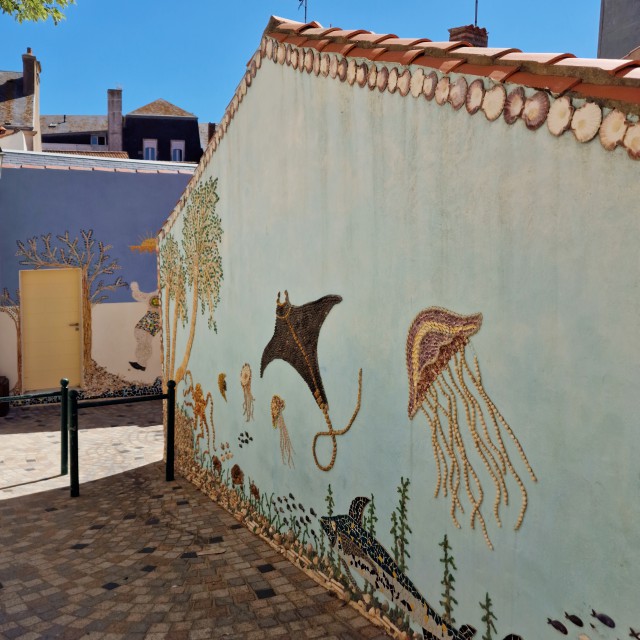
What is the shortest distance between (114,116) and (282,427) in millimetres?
32746

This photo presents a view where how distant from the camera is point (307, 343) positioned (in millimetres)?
4625

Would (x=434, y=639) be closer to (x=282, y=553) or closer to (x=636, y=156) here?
(x=282, y=553)

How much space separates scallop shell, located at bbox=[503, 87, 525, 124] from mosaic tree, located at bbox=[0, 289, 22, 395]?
11340mm

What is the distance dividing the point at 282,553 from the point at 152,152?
1279 inches

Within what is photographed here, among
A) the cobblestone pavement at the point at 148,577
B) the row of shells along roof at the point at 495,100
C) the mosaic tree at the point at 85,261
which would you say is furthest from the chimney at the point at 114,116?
the row of shells along roof at the point at 495,100

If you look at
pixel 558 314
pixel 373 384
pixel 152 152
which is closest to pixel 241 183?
pixel 373 384

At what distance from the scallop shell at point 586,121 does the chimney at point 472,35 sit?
501 centimetres

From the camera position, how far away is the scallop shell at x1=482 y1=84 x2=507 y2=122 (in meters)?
2.85

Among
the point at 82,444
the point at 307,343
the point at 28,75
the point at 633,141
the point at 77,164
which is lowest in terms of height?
the point at 82,444

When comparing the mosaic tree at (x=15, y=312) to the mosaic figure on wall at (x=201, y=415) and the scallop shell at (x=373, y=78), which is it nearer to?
the mosaic figure on wall at (x=201, y=415)

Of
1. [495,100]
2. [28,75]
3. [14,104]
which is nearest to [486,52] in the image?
[495,100]

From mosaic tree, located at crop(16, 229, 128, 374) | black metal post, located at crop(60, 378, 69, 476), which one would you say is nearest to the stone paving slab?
black metal post, located at crop(60, 378, 69, 476)

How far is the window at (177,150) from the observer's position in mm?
34812

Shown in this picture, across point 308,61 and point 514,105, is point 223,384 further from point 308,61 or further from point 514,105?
point 514,105
